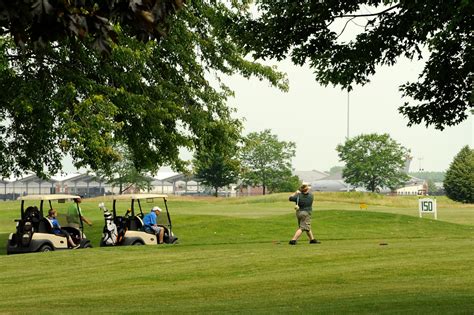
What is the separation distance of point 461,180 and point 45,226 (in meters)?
89.8

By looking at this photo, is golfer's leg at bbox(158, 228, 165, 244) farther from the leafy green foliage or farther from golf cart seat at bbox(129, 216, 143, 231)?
the leafy green foliage

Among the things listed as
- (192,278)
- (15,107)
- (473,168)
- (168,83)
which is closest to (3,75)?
(15,107)

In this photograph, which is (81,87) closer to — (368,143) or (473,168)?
(473,168)

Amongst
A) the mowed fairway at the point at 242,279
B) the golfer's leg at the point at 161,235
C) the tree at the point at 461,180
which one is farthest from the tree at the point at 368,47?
the tree at the point at 461,180

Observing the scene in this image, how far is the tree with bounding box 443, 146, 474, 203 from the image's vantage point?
109 m

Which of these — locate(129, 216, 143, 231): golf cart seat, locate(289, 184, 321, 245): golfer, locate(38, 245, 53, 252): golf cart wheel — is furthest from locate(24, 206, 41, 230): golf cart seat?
locate(289, 184, 321, 245): golfer

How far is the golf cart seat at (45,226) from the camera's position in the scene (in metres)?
24.7

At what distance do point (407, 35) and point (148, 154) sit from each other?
1907 centimetres

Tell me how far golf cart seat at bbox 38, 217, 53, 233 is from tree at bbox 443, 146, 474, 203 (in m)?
89.4

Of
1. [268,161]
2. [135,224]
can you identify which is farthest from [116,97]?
[268,161]

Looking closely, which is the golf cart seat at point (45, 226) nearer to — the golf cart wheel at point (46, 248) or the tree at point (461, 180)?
the golf cart wheel at point (46, 248)

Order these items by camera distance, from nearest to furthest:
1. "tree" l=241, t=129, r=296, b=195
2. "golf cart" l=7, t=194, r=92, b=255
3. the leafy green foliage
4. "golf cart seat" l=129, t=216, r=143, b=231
Answer: 1. the leafy green foliage
2. "golf cart" l=7, t=194, r=92, b=255
3. "golf cart seat" l=129, t=216, r=143, b=231
4. "tree" l=241, t=129, r=296, b=195

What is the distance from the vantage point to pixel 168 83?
31.7 metres

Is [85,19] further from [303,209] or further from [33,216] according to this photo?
[33,216]
